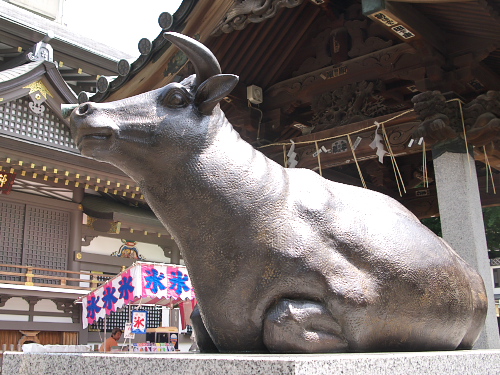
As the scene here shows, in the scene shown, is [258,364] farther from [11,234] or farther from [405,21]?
[11,234]

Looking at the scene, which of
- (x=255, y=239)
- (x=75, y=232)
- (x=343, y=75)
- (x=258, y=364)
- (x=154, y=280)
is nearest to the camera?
(x=258, y=364)

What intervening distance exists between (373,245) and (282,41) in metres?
4.95

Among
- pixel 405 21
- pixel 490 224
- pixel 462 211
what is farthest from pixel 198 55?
pixel 490 224

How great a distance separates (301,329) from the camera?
1.79 m

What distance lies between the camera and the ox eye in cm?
202

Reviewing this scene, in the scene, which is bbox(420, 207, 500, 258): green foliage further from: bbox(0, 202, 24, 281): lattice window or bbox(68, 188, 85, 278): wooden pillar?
bbox(0, 202, 24, 281): lattice window

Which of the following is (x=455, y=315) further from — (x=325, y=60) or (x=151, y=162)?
(x=325, y=60)

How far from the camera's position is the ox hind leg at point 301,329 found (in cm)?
179

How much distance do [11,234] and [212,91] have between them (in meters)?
8.96

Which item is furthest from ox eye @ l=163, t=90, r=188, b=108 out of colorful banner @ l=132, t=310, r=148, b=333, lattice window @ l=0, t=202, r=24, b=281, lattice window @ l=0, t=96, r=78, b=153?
lattice window @ l=0, t=202, r=24, b=281

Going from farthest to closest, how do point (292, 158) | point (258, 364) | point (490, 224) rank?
point (490, 224)
point (292, 158)
point (258, 364)

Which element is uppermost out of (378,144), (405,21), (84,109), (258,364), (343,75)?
(343,75)

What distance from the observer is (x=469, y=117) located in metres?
5.43

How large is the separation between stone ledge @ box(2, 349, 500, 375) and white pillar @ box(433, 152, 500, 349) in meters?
3.32
